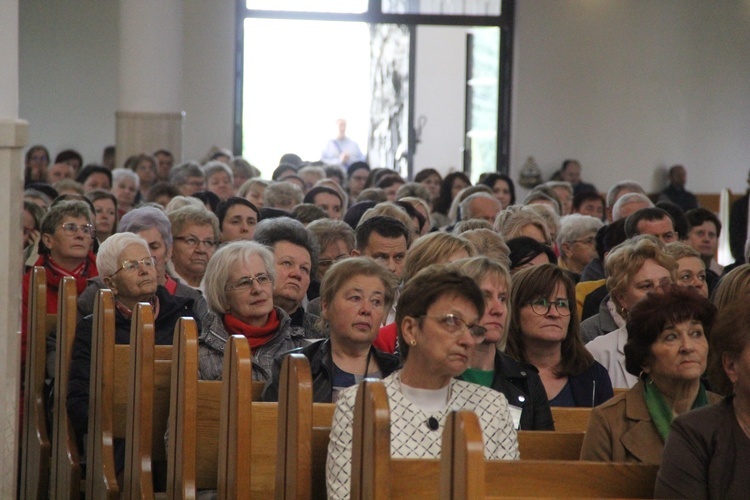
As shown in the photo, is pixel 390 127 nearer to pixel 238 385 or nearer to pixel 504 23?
pixel 504 23

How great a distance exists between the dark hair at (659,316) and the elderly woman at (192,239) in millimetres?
3175

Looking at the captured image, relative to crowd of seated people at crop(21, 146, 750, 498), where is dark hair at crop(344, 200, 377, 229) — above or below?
above

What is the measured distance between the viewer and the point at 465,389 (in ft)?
10.4

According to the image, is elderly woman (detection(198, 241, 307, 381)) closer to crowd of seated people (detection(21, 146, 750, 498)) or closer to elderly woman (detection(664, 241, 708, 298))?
crowd of seated people (detection(21, 146, 750, 498))

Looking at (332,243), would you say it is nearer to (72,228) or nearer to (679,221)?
(72,228)

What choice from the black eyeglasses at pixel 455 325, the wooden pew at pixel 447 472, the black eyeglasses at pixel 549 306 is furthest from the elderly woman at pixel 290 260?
the wooden pew at pixel 447 472

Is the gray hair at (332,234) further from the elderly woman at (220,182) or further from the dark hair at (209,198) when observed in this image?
the elderly woman at (220,182)

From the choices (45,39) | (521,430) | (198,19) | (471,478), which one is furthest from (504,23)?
(471,478)

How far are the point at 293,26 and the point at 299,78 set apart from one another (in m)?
0.82

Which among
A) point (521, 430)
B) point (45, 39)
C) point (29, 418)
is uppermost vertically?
point (45, 39)

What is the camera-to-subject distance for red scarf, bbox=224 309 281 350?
420 centimetres

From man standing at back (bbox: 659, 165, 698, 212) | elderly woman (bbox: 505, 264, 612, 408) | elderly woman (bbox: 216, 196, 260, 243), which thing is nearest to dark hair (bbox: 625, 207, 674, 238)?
elderly woman (bbox: 216, 196, 260, 243)

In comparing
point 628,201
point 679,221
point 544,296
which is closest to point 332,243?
point 544,296

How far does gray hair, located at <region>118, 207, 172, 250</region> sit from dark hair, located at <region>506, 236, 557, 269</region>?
1605 millimetres
